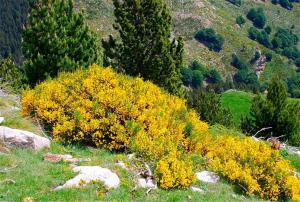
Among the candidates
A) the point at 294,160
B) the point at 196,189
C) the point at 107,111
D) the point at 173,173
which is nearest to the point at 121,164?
the point at 173,173

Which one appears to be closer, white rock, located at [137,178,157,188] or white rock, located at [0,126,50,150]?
white rock, located at [137,178,157,188]

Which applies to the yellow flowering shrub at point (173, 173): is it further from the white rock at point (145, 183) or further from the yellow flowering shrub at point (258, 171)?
the yellow flowering shrub at point (258, 171)

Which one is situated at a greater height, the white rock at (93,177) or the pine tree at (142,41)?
the white rock at (93,177)

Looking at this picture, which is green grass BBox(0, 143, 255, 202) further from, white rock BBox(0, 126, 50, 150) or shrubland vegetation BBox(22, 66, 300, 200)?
shrubland vegetation BBox(22, 66, 300, 200)

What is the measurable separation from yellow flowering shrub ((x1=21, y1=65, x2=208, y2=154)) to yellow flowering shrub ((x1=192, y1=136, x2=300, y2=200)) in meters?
2.33

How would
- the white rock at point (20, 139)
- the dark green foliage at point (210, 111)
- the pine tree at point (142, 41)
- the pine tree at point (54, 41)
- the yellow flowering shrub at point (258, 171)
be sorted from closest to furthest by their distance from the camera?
the white rock at point (20, 139)
the yellow flowering shrub at point (258, 171)
the pine tree at point (54, 41)
the pine tree at point (142, 41)
the dark green foliage at point (210, 111)

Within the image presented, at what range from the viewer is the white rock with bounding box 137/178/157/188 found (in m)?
16.5

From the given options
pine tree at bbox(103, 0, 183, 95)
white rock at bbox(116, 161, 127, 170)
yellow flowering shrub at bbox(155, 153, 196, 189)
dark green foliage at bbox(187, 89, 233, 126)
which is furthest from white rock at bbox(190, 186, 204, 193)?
dark green foliage at bbox(187, 89, 233, 126)

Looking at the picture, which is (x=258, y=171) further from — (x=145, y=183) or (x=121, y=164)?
(x=121, y=164)

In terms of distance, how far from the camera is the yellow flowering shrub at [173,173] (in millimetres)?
16953

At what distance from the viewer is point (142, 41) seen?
38.2 meters

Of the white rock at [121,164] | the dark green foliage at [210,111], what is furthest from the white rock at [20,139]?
the dark green foliage at [210,111]

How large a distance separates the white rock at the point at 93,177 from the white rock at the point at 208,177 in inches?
171

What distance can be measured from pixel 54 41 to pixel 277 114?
25887 mm
